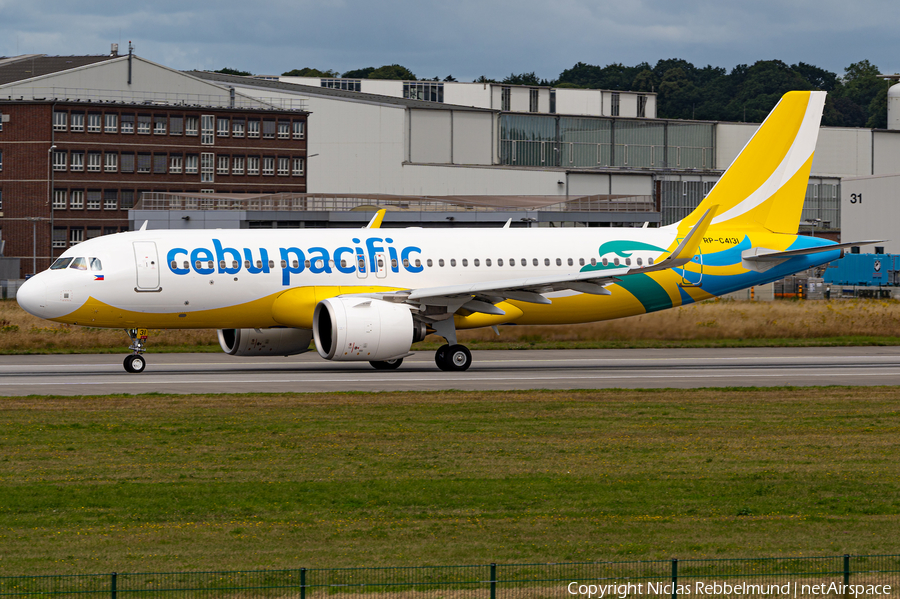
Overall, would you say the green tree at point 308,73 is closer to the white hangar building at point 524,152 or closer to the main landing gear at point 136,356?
the white hangar building at point 524,152

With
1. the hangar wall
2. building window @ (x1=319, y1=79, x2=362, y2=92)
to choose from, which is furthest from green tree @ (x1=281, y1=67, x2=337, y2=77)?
the hangar wall

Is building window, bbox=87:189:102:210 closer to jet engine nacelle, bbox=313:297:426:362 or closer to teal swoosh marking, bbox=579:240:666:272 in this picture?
teal swoosh marking, bbox=579:240:666:272

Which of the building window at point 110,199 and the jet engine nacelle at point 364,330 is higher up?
the building window at point 110,199

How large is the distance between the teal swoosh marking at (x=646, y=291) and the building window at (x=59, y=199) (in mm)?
89294

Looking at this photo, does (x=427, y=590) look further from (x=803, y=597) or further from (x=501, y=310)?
(x=501, y=310)

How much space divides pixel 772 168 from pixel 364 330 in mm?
16601

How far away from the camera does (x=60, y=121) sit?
11256 centimetres

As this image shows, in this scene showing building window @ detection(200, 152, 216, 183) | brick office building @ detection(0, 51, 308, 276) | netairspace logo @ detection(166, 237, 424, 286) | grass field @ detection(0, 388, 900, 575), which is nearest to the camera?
grass field @ detection(0, 388, 900, 575)

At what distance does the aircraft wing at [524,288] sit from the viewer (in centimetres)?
3322

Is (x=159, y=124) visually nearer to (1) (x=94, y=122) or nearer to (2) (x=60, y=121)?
(1) (x=94, y=122)

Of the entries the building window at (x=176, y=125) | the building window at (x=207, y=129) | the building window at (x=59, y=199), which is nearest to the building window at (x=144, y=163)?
the building window at (x=176, y=125)

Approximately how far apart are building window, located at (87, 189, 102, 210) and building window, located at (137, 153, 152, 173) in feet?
15.6

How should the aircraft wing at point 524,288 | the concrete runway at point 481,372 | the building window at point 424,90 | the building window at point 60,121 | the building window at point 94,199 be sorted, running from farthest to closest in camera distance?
1. the building window at point 424,90
2. the building window at point 94,199
3. the building window at point 60,121
4. the aircraft wing at point 524,288
5. the concrete runway at point 481,372

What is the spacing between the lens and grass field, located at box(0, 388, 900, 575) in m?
13.1
